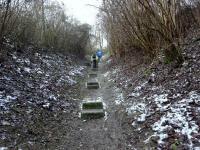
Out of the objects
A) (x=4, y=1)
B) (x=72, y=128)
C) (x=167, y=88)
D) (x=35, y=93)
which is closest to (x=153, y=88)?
(x=167, y=88)

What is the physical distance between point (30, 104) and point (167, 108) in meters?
3.37

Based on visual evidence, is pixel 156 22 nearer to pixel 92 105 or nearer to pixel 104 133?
pixel 92 105

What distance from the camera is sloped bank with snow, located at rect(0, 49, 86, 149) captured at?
15.7 ft

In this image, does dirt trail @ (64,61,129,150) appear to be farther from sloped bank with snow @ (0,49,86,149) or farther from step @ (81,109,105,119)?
sloped bank with snow @ (0,49,86,149)

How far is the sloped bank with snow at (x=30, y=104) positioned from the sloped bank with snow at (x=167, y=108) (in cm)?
169

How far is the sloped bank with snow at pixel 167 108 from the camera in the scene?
14.2ft

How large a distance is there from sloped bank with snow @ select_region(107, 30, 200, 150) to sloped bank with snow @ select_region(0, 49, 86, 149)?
1.69 meters

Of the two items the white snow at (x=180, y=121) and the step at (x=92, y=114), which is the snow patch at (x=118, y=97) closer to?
the step at (x=92, y=114)

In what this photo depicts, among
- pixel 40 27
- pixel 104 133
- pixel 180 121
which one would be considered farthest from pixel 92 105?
pixel 40 27

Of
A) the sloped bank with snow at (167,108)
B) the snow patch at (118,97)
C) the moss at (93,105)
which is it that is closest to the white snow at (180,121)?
the sloped bank with snow at (167,108)

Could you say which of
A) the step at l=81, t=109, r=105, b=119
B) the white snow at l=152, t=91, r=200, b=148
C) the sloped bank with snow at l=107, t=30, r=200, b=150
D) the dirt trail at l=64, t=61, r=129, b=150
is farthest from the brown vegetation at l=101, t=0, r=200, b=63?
the step at l=81, t=109, r=105, b=119

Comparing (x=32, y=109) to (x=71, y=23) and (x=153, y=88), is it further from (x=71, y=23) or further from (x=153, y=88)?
(x=71, y=23)

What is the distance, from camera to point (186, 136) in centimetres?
420

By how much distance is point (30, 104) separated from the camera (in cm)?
623
